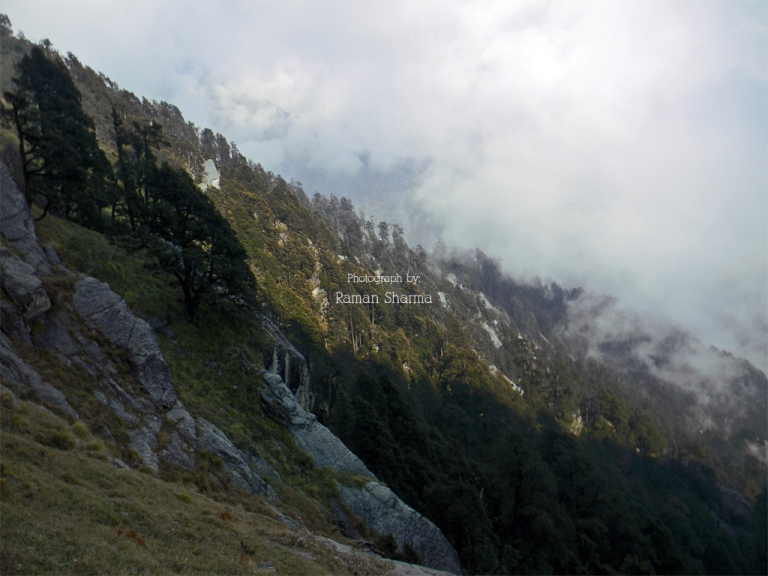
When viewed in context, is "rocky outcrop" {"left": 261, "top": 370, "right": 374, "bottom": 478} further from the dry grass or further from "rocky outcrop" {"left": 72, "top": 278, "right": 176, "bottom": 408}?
the dry grass

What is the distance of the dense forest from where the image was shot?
1114 inches

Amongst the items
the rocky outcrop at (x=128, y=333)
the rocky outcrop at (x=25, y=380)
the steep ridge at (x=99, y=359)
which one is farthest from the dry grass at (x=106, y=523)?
the rocky outcrop at (x=128, y=333)

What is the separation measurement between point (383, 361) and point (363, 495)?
63368 millimetres

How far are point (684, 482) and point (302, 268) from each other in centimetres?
12430

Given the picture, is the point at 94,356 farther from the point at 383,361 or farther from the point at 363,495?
the point at 383,361

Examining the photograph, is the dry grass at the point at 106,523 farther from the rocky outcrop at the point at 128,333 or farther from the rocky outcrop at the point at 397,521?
the rocky outcrop at the point at 397,521

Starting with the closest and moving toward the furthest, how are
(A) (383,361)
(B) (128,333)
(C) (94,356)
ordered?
(C) (94,356), (B) (128,333), (A) (383,361)

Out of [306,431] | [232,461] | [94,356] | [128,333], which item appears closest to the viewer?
[94,356]

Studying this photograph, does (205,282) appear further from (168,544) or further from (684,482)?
(684,482)

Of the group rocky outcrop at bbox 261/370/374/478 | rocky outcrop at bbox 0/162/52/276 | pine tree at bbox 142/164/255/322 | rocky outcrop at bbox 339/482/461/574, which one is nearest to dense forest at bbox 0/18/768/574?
pine tree at bbox 142/164/255/322

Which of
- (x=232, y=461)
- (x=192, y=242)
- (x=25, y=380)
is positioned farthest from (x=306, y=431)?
(x=25, y=380)

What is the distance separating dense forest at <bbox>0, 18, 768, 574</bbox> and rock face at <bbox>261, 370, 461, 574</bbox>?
200 cm

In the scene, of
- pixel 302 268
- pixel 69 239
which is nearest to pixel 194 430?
pixel 69 239

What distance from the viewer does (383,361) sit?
88.1m
